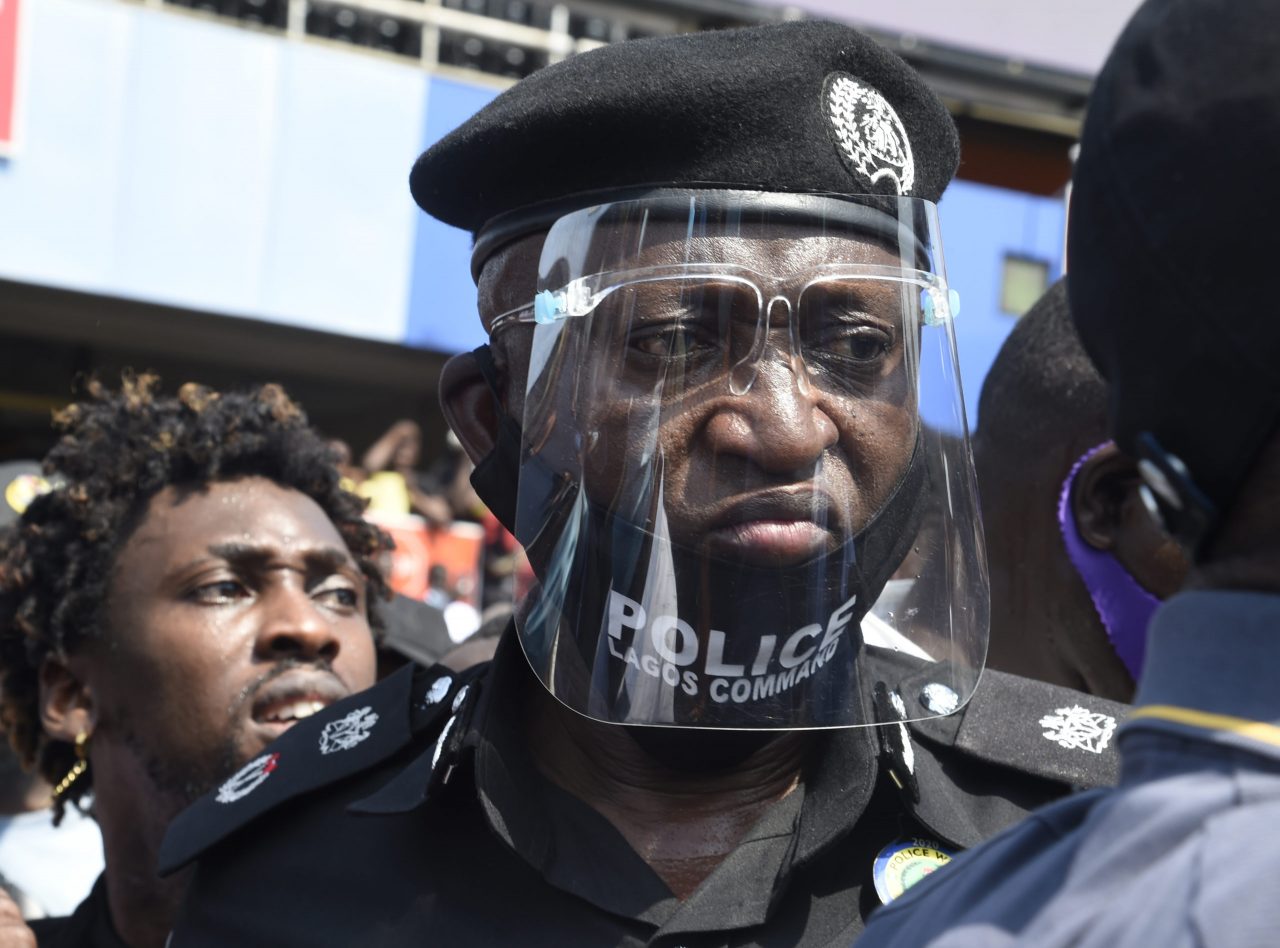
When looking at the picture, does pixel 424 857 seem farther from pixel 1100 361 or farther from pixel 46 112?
pixel 46 112

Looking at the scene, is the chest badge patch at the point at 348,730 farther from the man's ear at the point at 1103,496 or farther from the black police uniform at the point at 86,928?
the man's ear at the point at 1103,496

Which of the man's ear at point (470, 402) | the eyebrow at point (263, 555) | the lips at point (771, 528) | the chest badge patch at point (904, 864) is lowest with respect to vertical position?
the eyebrow at point (263, 555)

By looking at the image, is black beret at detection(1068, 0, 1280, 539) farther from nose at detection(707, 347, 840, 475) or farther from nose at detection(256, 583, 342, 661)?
nose at detection(256, 583, 342, 661)

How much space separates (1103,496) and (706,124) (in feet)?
3.35

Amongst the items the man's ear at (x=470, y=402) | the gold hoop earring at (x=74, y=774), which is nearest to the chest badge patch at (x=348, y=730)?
the man's ear at (x=470, y=402)

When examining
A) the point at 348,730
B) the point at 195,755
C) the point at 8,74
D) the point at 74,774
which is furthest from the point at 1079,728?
the point at 8,74

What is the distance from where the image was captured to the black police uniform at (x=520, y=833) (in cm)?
169

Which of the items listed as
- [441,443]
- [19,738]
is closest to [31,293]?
[441,443]

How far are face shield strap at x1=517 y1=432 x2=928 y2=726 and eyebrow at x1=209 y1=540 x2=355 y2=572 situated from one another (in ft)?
4.51

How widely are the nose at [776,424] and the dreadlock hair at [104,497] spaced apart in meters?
1.76

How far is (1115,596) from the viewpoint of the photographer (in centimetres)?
240

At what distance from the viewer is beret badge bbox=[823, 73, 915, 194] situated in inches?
72.9

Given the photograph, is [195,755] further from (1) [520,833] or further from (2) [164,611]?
(1) [520,833]

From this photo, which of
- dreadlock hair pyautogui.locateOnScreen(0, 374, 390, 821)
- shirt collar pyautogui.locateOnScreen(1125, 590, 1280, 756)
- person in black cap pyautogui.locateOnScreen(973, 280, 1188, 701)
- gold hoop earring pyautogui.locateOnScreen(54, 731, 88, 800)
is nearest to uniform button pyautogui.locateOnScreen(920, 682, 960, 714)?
person in black cap pyautogui.locateOnScreen(973, 280, 1188, 701)
